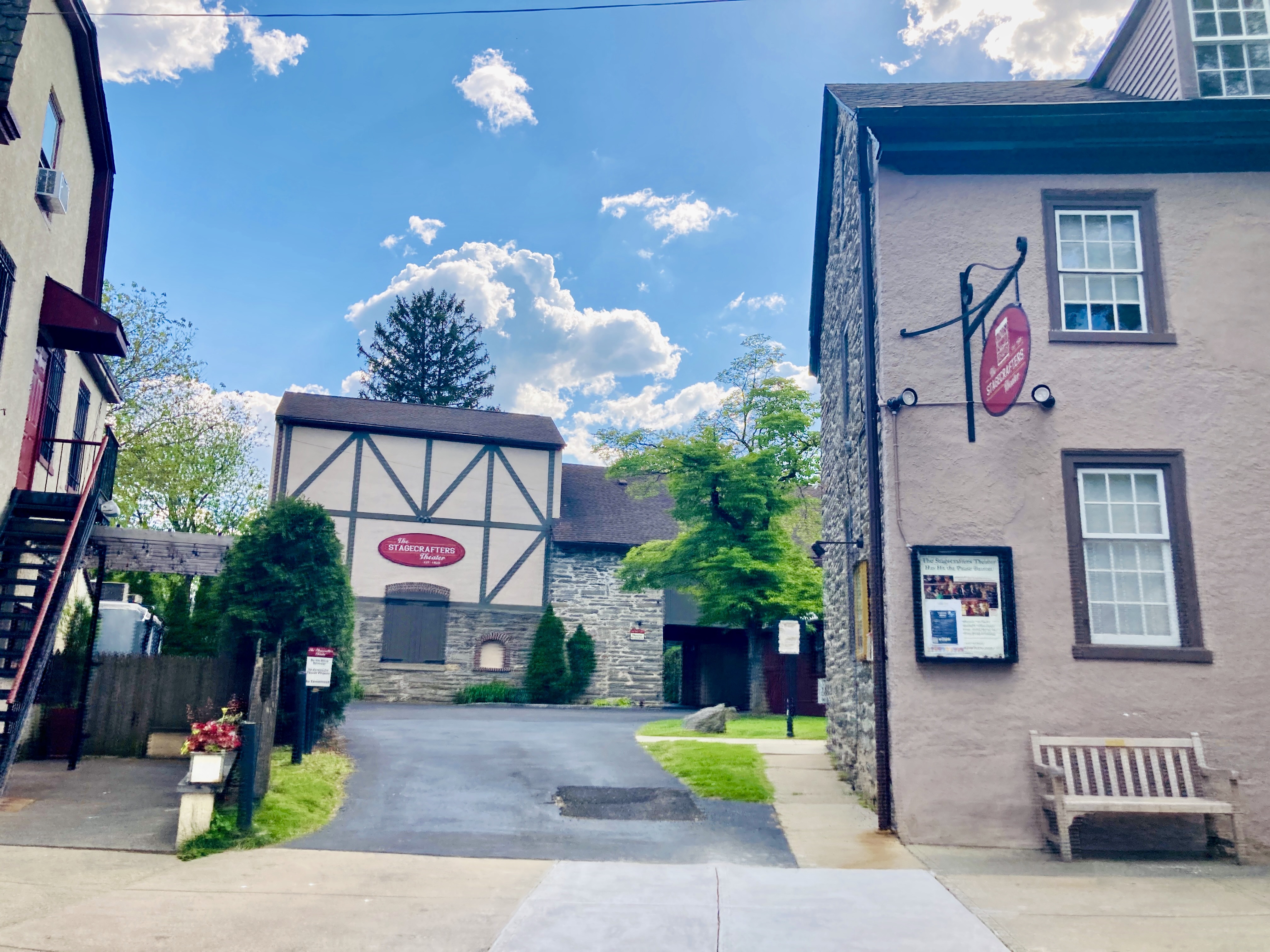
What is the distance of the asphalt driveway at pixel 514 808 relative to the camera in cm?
796

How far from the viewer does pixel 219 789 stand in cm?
806

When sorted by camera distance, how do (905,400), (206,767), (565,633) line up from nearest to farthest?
1. (206,767)
2. (905,400)
3. (565,633)

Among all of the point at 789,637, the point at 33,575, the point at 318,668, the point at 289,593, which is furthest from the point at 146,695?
the point at 789,637

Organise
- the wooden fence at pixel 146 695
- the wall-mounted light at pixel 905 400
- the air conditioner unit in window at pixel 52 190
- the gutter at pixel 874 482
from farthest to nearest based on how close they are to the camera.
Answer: the wooden fence at pixel 146 695 → the air conditioner unit in window at pixel 52 190 → the wall-mounted light at pixel 905 400 → the gutter at pixel 874 482

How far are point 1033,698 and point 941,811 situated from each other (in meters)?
1.27

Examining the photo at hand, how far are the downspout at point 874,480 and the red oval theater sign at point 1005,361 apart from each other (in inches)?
42.6

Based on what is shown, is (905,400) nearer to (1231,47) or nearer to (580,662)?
(1231,47)

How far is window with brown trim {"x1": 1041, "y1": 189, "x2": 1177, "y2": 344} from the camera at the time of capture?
362 inches

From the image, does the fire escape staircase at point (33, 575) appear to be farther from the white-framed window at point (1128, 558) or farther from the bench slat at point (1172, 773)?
the bench slat at point (1172, 773)

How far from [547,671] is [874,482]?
19.0 m

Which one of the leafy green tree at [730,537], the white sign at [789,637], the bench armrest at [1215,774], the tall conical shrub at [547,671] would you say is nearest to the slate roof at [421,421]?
the leafy green tree at [730,537]

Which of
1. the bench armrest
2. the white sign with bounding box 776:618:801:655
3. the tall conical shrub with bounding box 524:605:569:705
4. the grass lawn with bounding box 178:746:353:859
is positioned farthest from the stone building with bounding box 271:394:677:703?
the bench armrest

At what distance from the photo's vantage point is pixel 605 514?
98.4 feet

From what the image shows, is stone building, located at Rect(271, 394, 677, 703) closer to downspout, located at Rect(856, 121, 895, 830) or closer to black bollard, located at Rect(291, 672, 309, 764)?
black bollard, located at Rect(291, 672, 309, 764)
